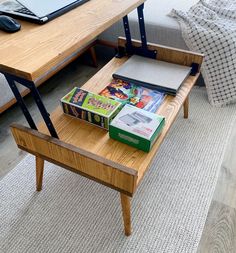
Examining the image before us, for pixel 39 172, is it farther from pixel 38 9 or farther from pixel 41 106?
pixel 38 9

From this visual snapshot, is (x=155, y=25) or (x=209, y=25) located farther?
(x=155, y=25)

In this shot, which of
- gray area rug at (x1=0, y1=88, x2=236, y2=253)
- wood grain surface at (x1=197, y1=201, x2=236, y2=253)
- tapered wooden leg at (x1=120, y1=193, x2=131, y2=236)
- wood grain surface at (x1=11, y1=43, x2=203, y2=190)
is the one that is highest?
wood grain surface at (x1=11, y1=43, x2=203, y2=190)

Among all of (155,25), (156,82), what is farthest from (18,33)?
(155,25)

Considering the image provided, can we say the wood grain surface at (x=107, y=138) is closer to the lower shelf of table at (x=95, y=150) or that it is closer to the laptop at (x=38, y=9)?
the lower shelf of table at (x=95, y=150)

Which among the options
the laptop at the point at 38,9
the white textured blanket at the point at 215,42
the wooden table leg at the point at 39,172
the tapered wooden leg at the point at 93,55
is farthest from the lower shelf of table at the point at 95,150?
the tapered wooden leg at the point at 93,55

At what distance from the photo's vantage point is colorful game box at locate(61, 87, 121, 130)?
0.99 m

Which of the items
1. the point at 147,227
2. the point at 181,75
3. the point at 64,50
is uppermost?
the point at 64,50

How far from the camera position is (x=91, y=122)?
1.04 m

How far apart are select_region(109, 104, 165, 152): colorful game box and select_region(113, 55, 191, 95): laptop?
24cm

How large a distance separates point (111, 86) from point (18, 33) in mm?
503

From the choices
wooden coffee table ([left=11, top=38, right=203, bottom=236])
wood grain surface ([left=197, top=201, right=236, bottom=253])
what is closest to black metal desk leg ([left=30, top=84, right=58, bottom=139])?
wooden coffee table ([left=11, top=38, right=203, bottom=236])

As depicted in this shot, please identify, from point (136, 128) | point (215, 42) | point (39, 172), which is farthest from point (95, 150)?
point (215, 42)

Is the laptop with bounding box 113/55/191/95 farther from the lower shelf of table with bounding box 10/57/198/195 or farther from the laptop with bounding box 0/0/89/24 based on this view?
the laptop with bounding box 0/0/89/24

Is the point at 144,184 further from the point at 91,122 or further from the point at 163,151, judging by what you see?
the point at 91,122
